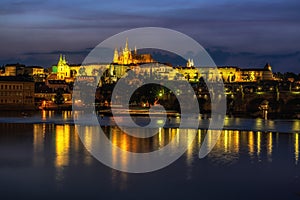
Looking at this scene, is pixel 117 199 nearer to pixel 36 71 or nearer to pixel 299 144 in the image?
pixel 299 144

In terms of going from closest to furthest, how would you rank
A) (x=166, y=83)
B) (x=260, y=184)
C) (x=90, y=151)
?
(x=260, y=184)
(x=90, y=151)
(x=166, y=83)

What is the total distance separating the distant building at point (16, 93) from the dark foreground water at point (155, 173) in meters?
25.1

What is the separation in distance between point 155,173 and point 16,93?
111 ft

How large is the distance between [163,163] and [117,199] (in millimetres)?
4219

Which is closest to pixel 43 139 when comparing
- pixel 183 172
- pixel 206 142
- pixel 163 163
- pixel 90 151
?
pixel 90 151

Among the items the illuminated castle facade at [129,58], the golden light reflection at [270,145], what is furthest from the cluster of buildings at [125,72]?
the golden light reflection at [270,145]

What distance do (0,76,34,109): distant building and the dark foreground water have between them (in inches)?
987

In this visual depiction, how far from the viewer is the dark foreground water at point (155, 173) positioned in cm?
1170

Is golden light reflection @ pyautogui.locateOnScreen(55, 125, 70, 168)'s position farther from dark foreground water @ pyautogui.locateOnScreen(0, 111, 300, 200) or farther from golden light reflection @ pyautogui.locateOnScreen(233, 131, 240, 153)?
golden light reflection @ pyautogui.locateOnScreen(233, 131, 240, 153)

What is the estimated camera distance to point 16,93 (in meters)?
45.9

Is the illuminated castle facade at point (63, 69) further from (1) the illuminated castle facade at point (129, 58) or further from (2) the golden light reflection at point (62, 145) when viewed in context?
(2) the golden light reflection at point (62, 145)

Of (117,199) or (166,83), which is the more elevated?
(166,83)

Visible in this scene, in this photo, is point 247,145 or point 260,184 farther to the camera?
point 247,145

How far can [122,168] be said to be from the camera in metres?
14.4
